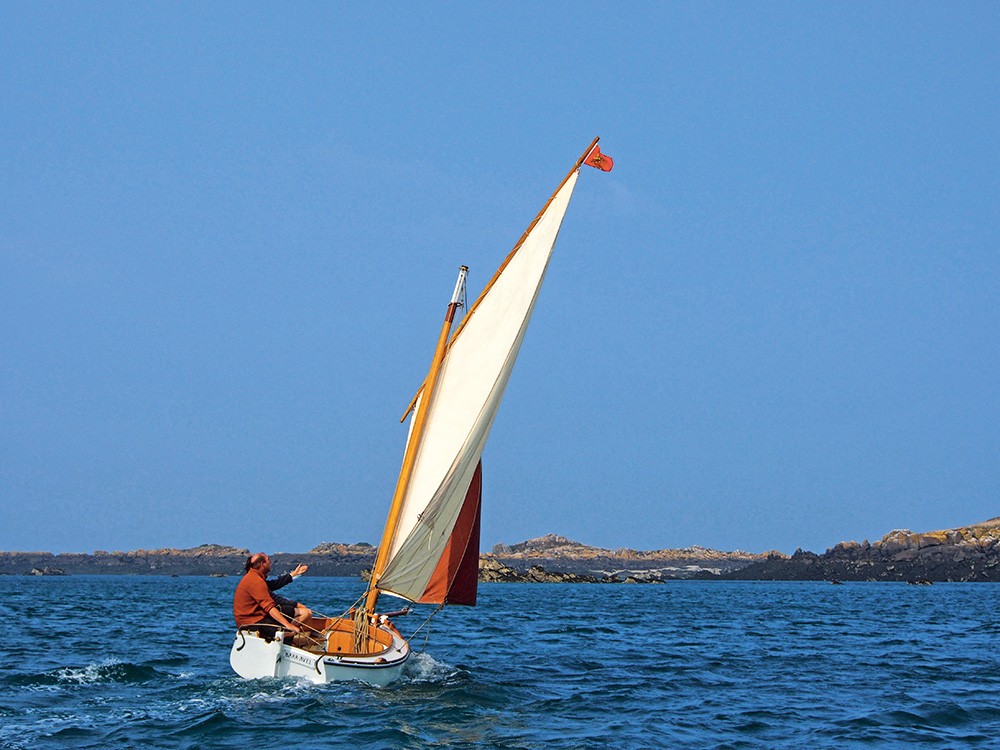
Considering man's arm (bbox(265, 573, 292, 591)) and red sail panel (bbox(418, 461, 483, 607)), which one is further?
red sail panel (bbox(418, 461, 483, 607))

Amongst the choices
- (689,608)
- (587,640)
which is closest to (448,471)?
(587,640)

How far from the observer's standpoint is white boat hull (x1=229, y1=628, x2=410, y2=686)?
68.9 ft

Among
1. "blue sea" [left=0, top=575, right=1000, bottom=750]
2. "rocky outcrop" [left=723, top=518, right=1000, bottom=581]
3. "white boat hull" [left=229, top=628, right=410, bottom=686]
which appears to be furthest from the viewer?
"rocky outcrop" [left=723, top=518, right=1000, bottom=581]

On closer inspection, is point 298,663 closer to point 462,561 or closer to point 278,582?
→ point 278,582

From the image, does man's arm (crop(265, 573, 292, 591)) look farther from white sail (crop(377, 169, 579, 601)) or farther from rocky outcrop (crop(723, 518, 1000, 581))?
rocky outcrop (crop(723, 518, 1000, 581))

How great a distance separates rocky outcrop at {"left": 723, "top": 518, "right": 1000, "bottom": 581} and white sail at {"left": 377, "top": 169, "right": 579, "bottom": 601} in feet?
431

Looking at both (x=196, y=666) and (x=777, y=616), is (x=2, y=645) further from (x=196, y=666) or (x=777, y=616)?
(x=777, y=616)

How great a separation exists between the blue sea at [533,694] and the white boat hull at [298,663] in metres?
0.24

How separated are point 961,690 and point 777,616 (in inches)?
1263

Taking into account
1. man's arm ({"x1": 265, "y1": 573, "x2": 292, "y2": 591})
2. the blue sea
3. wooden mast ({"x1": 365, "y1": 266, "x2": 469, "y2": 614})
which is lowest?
the blue sea

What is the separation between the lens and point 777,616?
56.5m

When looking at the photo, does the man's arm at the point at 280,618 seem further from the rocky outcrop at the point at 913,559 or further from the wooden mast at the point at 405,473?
the rocky outcrop at the point at 913,559

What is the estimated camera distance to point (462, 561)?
80.7 ft

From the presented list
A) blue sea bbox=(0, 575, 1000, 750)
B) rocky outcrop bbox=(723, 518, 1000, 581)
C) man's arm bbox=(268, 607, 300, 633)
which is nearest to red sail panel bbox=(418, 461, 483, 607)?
blue sea bbox=(0, 575, 1000, 750)
